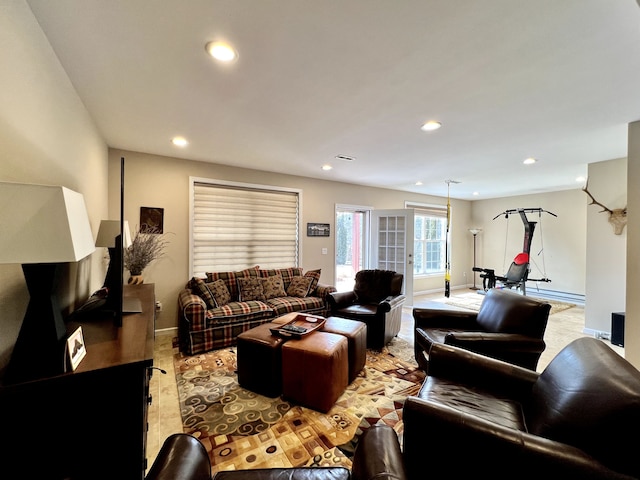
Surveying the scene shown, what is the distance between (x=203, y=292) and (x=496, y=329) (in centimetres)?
337

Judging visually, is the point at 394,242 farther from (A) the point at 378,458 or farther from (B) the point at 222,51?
(A) the point at 378,458

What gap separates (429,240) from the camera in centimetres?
738

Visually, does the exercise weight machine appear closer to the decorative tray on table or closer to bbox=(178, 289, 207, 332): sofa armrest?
the decorative tray on table

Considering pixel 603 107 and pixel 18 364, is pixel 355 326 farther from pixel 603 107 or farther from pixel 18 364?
pixel 603 107

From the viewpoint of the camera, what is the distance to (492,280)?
648 cm

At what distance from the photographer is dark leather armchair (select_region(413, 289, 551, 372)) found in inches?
90.0

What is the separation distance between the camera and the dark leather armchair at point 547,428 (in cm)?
101

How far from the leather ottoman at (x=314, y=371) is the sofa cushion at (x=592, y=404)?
1270 millimetres

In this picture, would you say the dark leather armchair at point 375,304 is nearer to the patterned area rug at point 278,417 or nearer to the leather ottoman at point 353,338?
the patterned area rug at point 278,417

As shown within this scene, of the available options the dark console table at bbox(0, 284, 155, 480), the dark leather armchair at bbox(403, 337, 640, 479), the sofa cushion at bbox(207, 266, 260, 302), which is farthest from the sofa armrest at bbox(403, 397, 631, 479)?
the sofa cushion at bbox(207, 266, 260, 302)

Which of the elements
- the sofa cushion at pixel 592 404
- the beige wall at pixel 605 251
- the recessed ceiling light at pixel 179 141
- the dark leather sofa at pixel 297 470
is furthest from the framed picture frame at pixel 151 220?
the beige wall at pixel 605 251

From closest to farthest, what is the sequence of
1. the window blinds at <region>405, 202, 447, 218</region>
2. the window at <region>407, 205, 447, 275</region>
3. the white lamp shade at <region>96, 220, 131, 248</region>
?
1. the white lamp shade at <region>96, 220, 131, 248</region>
2. the window blinds at <region>405, 202, 447, 218</region>
3. the window at <region>407, 205, 447, 275</region>

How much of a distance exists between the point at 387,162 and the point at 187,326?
3.48 metres

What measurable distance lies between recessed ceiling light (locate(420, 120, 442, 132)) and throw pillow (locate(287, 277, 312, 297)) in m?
2.69
